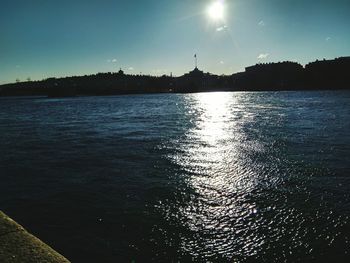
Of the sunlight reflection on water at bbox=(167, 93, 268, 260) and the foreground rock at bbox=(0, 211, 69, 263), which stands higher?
the foreground rock at bbox=(0, 211, 69, 263)

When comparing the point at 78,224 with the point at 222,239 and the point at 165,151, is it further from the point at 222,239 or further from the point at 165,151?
the point at 165,151

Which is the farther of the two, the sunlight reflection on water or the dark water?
the sunlight reflection on water

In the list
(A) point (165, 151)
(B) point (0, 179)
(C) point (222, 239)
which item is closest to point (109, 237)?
(C) point (222, 239)

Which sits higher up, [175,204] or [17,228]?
[17,228]

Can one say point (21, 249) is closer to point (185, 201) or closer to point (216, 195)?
point (185, 201)

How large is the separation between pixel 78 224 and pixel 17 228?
5.51 m

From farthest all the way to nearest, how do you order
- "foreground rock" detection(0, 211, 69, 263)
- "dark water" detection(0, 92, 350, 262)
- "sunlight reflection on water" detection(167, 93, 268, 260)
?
1. "sunlight reflection on water" detection(167, 93, 268, 260)
2. "dark water" detection(0, 92, 350, 262)
3. "foreground rock" detection(0, 211, 69, 263)

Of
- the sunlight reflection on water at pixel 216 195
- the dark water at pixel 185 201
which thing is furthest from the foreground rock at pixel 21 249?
the sunlight reflection on water at pixel 216 195

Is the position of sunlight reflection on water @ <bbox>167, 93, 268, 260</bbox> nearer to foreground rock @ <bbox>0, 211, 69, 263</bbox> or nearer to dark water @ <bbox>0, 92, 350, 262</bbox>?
dark water @ <bbox>0, 92, 350, 262</bbox>

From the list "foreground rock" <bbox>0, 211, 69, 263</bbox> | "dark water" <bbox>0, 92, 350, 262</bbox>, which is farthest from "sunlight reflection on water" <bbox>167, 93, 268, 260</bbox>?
"foreground rock" <bbox>0, 211, 69, 263</bbox>

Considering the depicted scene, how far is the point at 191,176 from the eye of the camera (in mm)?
15000

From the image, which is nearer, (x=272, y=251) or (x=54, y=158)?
(x=272, y=251)

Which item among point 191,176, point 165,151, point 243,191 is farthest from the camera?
point 165,151

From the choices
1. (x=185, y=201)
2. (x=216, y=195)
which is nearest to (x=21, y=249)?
(x=185, y=201)
